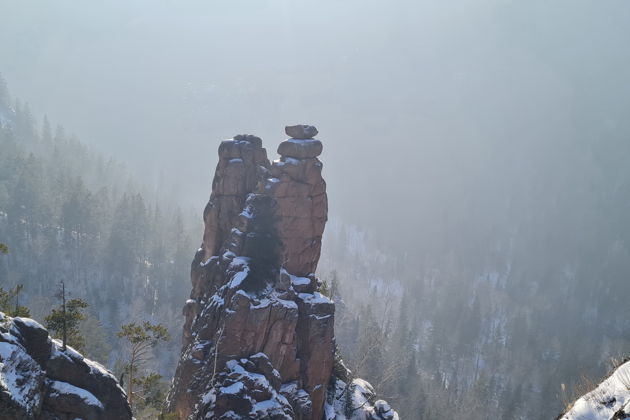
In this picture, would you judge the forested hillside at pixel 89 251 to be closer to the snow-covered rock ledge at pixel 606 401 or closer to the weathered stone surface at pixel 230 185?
the weathered stone surface at pixel 230 185

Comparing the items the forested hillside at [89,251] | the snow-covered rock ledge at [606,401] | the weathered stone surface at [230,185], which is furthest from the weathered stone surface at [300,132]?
the forested hillside at [89,251]

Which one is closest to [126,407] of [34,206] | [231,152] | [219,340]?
[219,340]

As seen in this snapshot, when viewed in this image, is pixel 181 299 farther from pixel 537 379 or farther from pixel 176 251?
pixel 537 379

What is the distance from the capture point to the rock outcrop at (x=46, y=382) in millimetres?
15906

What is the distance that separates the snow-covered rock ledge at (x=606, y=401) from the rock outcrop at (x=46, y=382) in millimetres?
17089

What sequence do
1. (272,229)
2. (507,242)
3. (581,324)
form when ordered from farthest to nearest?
(507,242) < (581,324) < (272,229)

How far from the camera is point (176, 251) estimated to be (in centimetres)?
8606

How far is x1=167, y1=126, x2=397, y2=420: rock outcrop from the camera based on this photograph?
28.4 m

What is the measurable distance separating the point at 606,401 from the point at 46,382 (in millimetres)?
19057

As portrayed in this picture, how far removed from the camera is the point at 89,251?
78438 millimetres

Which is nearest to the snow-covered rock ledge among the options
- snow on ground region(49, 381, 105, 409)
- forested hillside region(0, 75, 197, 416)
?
snow on ground region(49, 381, 105, 409)

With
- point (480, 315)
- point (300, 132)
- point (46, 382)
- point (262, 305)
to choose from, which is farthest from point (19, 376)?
point (480, 315)

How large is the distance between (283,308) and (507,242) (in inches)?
7411

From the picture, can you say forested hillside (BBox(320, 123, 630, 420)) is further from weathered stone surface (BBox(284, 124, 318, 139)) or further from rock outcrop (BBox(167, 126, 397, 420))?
weathered stone surface (BBox(284, 124, 318, 139))
